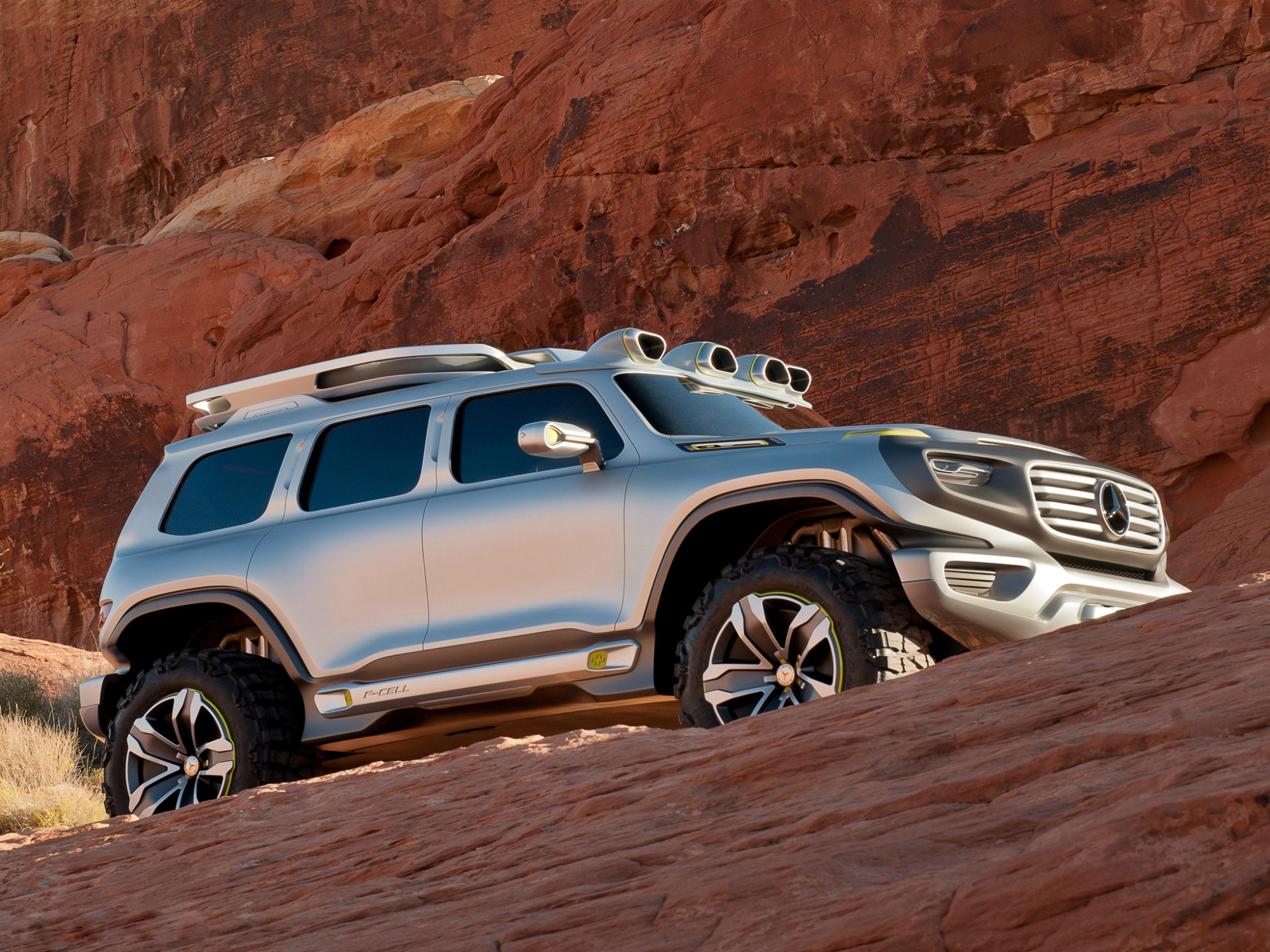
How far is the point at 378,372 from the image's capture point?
23.0 feet

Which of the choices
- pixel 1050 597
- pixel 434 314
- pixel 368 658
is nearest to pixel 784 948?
pixel 1050 597

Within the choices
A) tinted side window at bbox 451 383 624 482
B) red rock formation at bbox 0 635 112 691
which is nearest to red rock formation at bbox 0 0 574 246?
red rock formation at bbox 0 635 112 691

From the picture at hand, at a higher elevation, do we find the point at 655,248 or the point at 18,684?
the point at 655,248

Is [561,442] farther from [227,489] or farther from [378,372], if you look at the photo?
[227,489]

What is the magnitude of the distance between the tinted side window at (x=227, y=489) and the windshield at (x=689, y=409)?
75.5 inches

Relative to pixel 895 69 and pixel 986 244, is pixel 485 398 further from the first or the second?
pixel 895 69

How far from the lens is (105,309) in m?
25.6

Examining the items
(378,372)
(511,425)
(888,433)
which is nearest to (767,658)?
(888,433)

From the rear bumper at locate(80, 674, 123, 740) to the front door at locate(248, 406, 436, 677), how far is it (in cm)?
104

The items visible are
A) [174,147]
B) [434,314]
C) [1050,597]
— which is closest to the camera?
[1050,597]

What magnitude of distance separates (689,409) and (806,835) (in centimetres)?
334

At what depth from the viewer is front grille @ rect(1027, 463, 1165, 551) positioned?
5.57 metres

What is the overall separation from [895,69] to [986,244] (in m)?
2.67

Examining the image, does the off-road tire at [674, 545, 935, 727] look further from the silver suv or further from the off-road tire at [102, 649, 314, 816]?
the off-road tire at [102, 649, 314, 816]
